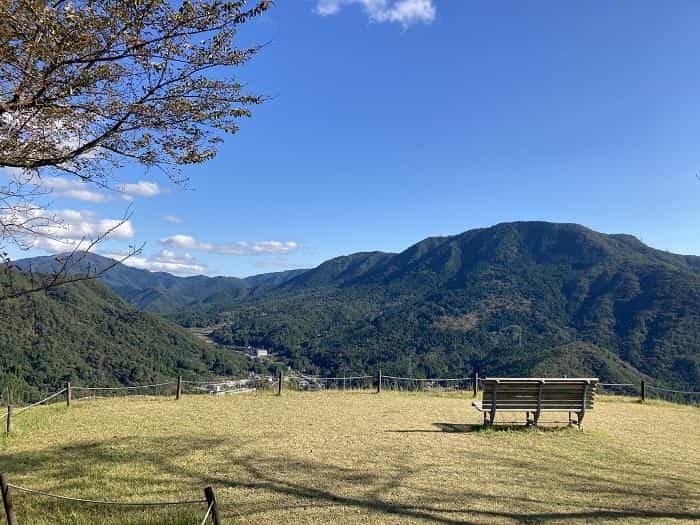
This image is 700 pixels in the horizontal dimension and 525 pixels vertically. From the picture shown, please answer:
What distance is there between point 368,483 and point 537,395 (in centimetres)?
465

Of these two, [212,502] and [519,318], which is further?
[519,318]

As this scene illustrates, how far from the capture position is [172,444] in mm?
7625

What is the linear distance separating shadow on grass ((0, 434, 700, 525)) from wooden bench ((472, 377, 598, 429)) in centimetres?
143

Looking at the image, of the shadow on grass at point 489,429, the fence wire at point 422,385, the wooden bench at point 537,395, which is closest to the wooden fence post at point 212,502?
the shadow on grass at point 489,429

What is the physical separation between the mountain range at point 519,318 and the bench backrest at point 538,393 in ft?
188

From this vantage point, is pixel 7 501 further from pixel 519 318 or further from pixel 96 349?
pixel 519 318

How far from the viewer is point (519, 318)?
409ft

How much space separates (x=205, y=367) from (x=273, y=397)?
273 ft

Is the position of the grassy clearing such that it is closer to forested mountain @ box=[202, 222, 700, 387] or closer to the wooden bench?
the wooden bench

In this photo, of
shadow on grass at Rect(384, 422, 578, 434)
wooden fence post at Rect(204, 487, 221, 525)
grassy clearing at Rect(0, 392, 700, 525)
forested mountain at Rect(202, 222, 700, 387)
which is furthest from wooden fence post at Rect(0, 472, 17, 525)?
forested mountain at Rect(202, 222, 700, 387)

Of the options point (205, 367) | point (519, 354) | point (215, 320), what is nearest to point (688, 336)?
point (519, 354)

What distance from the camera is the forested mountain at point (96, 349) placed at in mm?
55656

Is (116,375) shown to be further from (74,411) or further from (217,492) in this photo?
(217,492)

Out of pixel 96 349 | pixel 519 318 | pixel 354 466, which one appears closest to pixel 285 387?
pixel 354 466
